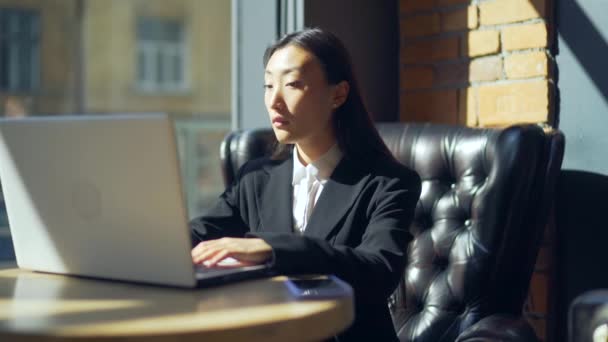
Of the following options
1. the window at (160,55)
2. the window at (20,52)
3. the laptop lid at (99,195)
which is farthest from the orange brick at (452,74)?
the window at (160,55)

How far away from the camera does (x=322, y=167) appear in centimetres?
196

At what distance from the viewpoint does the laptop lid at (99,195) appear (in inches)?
52.0

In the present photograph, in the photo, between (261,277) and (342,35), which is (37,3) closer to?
(342,35)

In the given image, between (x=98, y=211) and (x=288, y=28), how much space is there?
1.51 metres

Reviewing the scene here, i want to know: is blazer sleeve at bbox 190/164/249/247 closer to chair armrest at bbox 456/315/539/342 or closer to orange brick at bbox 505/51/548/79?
chair armrest at bbox 456/315/539/342

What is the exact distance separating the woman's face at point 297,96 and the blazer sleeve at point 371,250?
21cm

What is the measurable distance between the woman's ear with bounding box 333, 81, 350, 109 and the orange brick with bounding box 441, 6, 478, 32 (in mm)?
887

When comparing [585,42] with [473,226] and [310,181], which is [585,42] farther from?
[310,181]

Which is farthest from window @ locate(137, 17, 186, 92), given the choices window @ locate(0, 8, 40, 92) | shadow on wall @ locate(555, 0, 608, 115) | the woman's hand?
the woman's hand

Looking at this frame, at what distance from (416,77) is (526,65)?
45 centimetres

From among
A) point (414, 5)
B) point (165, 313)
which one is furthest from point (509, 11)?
point (165, 313)

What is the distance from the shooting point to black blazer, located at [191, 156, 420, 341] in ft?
5.09

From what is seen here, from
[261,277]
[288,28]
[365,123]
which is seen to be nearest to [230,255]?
[261,277]

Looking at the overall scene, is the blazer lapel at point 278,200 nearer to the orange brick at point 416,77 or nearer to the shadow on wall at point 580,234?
the shadow on wall at point 580,234
